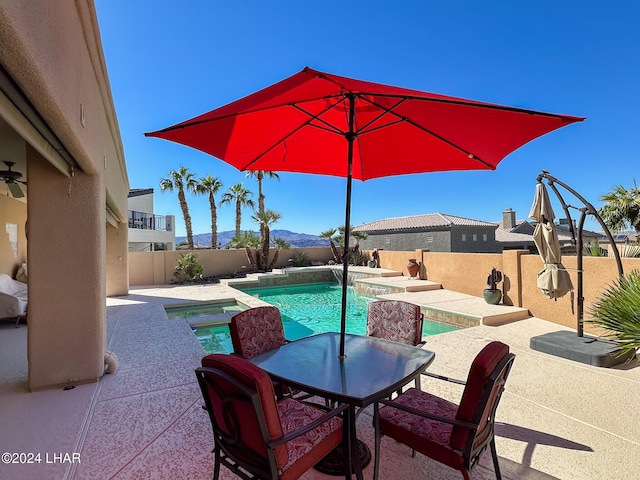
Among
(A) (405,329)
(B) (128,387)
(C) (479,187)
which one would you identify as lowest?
(B) (128,387)

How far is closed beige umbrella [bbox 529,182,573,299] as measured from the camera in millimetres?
5043

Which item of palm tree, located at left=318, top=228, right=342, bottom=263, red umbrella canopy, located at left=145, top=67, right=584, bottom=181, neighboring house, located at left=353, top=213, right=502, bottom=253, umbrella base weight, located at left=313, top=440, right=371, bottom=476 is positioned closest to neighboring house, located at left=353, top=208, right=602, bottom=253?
neighboring house, located at left=353, top=213, right=502, bottom=253

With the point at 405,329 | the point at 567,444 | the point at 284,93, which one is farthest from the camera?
the point at 405,329

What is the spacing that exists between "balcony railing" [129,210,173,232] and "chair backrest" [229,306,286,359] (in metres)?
26.2

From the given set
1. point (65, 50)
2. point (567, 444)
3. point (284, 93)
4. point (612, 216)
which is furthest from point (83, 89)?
point (612, 216)

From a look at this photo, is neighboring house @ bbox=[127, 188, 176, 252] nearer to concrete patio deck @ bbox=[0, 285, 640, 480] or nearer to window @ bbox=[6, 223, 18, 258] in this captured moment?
window @ bbox=[6, 223, 18, 258]

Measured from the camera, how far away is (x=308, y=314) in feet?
31.8

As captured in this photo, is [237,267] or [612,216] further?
[237,267]

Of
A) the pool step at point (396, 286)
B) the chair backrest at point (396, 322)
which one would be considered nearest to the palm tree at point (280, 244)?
the pool step at point (396, 286)

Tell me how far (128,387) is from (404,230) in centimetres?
2320

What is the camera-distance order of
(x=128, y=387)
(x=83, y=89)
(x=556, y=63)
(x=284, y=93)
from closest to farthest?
(x=284, y=93) → (x=83, y=89) → (x=128, y=387) → (x=556, y=63)

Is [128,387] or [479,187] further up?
[479,187]

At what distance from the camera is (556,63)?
41.7 feet

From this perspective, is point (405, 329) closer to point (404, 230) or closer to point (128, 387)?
point (128, 387)
